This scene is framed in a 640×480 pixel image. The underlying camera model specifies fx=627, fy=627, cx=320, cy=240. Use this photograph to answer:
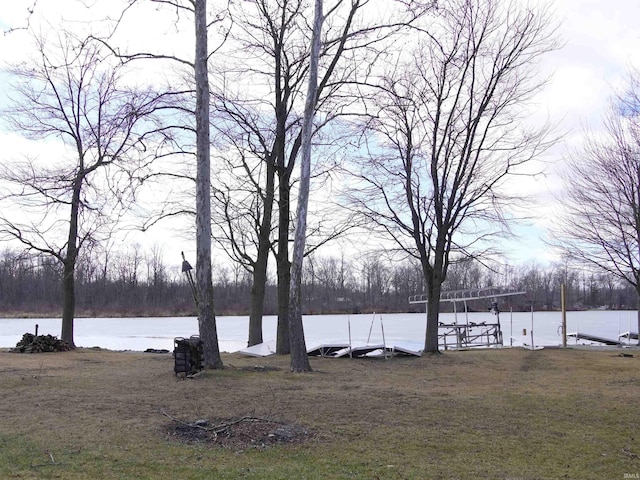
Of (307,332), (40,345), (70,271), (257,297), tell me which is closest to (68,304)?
(70,271)

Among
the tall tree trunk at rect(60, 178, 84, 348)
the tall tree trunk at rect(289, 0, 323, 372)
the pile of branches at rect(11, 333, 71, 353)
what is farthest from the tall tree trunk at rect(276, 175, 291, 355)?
the tall tree trunk at rect(60, 178, 84, 348)

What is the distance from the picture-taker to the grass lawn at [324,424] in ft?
16.1

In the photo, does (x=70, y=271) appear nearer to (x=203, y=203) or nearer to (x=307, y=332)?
(x=203, y=203)

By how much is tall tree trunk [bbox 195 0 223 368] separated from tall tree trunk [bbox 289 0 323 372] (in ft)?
4.63

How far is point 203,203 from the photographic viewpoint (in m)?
11.2

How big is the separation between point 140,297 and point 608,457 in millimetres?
70080

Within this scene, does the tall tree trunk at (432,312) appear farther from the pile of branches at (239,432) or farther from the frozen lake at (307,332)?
the pile of branches at (239,432)

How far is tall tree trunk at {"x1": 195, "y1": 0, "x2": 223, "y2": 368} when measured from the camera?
11117mm

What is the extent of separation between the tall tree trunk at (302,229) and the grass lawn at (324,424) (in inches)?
16.6

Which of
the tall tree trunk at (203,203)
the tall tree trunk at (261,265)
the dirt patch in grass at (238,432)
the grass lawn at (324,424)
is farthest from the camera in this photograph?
the tall tree trunk at (261,265)

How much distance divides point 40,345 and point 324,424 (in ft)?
41.6

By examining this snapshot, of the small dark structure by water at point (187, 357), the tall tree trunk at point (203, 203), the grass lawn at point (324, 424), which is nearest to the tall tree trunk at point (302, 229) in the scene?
the grass lawn at point (324, 424)

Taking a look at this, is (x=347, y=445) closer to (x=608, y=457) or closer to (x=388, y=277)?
(x=608, y=457)

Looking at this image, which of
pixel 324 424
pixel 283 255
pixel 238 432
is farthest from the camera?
pixel 283 255
